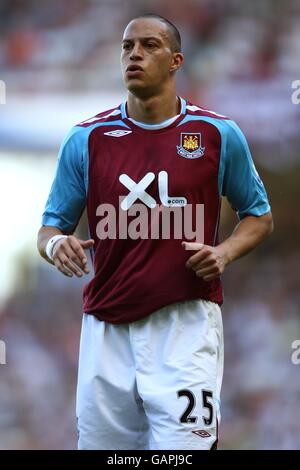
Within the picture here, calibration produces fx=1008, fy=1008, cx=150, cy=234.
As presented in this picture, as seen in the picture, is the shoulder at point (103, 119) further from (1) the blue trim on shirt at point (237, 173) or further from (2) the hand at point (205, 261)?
(2) the hand at point (205, 261)

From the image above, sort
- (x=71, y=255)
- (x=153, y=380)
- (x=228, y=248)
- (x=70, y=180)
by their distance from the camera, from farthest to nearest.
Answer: (x=70, y=180), (x=228, y=248), (x=153, y=380), (x=71, y=255)

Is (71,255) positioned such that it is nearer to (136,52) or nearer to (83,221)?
(136,52)

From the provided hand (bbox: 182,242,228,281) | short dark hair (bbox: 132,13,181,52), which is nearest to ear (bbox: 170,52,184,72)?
short dark hair (bbox: 132,13,181,52)

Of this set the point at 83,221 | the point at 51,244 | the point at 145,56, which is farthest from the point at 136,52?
the point at 83,221

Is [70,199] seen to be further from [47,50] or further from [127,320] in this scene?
[47,50]

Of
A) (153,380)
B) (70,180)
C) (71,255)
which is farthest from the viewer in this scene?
(70,180)

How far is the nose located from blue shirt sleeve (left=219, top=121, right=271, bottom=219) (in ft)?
1.69

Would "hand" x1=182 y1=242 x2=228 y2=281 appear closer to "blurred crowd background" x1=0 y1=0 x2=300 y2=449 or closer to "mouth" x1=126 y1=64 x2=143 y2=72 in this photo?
"mouth" x1=126 y1=64 x2=143 y2=72

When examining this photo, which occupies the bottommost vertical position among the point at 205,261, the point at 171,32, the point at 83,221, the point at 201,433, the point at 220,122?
the point at 201,433

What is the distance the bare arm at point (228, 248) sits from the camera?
14.0ft

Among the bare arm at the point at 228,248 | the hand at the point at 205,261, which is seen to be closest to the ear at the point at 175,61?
the bare arm at the point at 228,248

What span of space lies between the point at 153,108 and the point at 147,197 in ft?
1.44

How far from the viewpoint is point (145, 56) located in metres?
4.58
